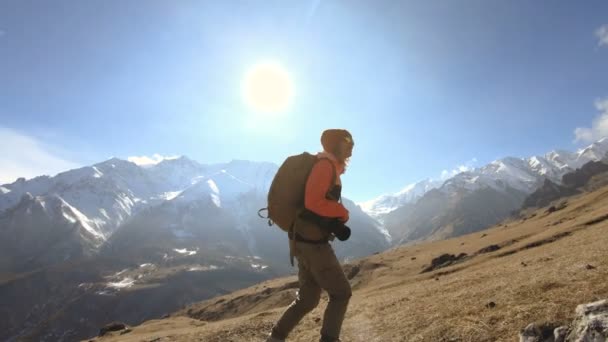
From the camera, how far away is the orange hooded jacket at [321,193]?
7910 millimetres

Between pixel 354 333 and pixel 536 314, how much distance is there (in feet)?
15.3

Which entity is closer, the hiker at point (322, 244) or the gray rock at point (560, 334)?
the gray rock at point (560, 334)

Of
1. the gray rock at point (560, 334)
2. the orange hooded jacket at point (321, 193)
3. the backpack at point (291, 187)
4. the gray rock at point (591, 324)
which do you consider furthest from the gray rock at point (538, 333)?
the backpack at point (291, 187)

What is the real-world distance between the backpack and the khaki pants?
23.8 inches

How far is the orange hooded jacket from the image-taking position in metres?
7.91

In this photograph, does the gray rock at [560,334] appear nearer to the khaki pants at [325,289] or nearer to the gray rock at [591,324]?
the gray rock at [591,324]

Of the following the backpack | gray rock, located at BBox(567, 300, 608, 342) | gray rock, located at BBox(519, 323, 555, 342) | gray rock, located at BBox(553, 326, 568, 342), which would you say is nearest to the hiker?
the backpack

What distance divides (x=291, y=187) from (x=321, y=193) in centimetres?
70

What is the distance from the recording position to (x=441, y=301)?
13.2 meters

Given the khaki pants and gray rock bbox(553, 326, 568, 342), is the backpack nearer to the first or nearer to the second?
the khaki pants

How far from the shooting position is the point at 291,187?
8328mm

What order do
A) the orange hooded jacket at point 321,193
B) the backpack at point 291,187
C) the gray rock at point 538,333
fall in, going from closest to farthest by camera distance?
the gray rock at point 538,333, the orange hooded jacket at point 321,193, the backpack at point 291,187

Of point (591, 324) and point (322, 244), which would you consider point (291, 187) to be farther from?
point (591, 324)

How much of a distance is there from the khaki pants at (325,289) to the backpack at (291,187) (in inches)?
23.8
